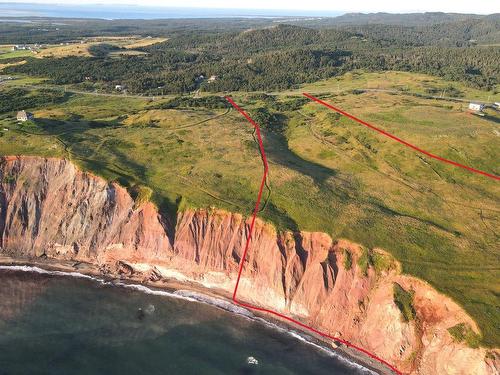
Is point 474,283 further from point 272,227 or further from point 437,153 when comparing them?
point 437,153

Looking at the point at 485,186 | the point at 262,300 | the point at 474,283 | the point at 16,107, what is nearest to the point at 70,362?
the point at 262,300

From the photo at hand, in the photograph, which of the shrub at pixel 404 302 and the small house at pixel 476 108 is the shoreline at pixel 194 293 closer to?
the shrub at pixel 404 302

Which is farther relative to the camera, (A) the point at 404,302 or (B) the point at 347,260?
(B) the point at 347,260

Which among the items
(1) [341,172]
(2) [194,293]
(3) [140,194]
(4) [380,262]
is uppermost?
(3) [140,194]

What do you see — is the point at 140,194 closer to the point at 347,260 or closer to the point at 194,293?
the point at 194,293

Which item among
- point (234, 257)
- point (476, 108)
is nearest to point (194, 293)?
point (234, 257)

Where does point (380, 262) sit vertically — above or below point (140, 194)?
below
